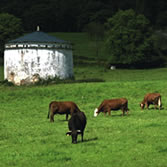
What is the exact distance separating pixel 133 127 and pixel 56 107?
17.5ft

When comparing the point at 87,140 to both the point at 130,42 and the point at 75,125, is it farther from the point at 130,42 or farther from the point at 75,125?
the point at 130,42

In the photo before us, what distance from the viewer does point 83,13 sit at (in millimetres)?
158000

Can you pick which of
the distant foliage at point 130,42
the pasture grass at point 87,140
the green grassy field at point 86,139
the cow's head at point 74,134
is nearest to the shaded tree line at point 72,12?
the distant foliage at point 130,42

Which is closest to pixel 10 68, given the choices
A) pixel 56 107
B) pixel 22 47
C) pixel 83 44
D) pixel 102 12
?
pixel 22 47

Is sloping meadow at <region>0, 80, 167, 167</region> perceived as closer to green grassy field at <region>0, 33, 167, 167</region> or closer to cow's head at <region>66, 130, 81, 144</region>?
green grassy field at <region>0, 33, 167, 167</region>

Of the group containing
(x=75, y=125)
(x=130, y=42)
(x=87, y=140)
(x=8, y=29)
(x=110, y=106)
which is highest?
(x=8, y=29)

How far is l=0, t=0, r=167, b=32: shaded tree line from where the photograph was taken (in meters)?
146

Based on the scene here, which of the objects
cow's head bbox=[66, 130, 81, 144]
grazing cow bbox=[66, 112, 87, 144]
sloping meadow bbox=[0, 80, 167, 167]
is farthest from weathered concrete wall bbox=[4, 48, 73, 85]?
cow's head bbox=[66, 130, 81, 144]

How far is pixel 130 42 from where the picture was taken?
82.6 metres

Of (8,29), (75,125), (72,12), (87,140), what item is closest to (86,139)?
(87,140)

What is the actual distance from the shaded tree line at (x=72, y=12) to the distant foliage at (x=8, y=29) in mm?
58354

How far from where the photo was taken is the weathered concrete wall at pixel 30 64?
163 ft

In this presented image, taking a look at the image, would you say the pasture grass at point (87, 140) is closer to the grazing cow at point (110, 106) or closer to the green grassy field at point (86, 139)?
the green grassy field at point (86, 139)

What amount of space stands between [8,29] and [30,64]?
3445cm
